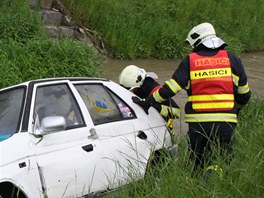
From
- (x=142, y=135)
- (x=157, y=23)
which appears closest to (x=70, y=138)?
(x=142, y=135)

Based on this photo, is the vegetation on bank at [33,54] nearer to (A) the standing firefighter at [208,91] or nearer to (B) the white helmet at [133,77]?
(B) the white helmet at [133,77]

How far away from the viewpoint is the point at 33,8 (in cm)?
1345

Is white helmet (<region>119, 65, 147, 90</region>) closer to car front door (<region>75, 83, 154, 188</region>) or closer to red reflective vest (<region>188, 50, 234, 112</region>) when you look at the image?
car front door (<region>75, 83, 154, 188</region>)

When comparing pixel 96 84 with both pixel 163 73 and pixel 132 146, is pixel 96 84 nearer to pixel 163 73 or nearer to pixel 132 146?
pixel 132 146

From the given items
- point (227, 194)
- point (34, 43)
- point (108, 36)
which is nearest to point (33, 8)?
point (108, 36)

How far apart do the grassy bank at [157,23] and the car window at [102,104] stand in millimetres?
9397

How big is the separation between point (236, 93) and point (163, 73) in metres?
8.36

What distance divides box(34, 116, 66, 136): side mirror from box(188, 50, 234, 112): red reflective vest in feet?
5.21

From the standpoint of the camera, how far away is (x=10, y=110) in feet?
14.6

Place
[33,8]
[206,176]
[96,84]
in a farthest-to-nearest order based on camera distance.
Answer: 1. [33,8]
2. [96,84]
3. [206,176]

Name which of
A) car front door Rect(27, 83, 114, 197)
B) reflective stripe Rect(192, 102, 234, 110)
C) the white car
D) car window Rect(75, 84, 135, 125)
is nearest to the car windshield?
the white car

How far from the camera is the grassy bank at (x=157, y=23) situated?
587 inches

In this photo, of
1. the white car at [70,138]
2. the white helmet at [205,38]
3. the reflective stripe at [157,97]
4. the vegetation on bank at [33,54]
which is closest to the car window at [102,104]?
the white car at [70,138]

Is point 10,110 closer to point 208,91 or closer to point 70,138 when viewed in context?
point 70,138
